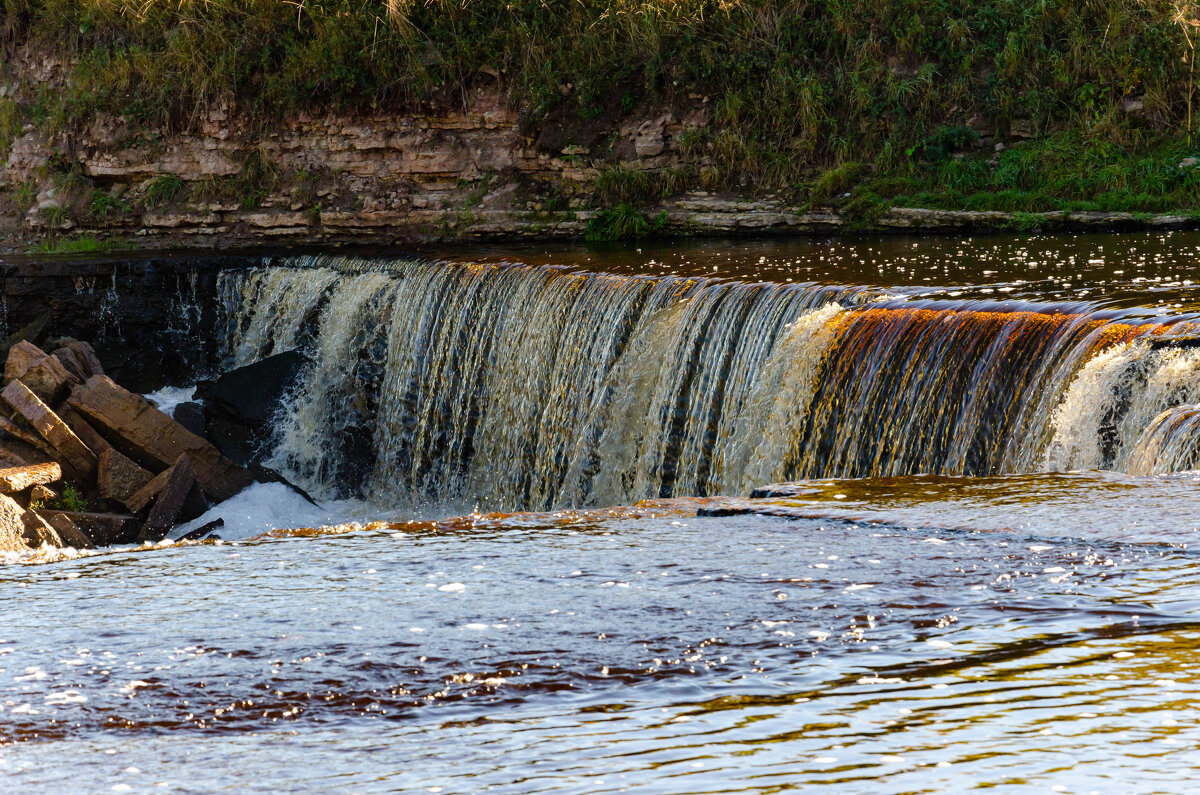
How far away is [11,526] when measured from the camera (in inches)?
297

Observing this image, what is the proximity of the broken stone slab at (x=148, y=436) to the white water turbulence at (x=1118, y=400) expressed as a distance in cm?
729

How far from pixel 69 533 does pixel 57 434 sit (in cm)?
205

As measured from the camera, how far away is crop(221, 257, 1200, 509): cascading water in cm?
705

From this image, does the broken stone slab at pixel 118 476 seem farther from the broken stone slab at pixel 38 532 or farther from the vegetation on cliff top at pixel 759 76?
the vegetation on cliff top at pixel 759 76

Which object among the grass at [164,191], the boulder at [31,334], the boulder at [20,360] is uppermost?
the grass at [164,191]

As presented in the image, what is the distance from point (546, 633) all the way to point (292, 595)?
96 centimetres

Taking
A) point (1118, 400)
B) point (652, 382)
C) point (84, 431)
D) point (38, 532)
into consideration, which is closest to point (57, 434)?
point (84, 431)

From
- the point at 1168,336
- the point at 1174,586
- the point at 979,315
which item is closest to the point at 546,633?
the point at 1174,586

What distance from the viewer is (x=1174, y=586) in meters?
3.43

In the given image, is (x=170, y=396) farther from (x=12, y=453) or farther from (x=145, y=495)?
(x=145, y=495)

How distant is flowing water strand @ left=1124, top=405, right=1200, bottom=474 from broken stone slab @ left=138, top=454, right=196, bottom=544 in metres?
7.25

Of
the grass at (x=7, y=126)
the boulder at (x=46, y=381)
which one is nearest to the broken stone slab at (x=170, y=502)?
the boulder at (x=46, y=381)

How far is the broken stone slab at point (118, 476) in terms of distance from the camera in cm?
1031

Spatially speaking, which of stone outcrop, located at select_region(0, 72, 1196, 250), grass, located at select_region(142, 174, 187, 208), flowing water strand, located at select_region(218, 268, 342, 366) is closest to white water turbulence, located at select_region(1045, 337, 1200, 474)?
flowing water strand, located at select_region(218, 268, 342, 366)
